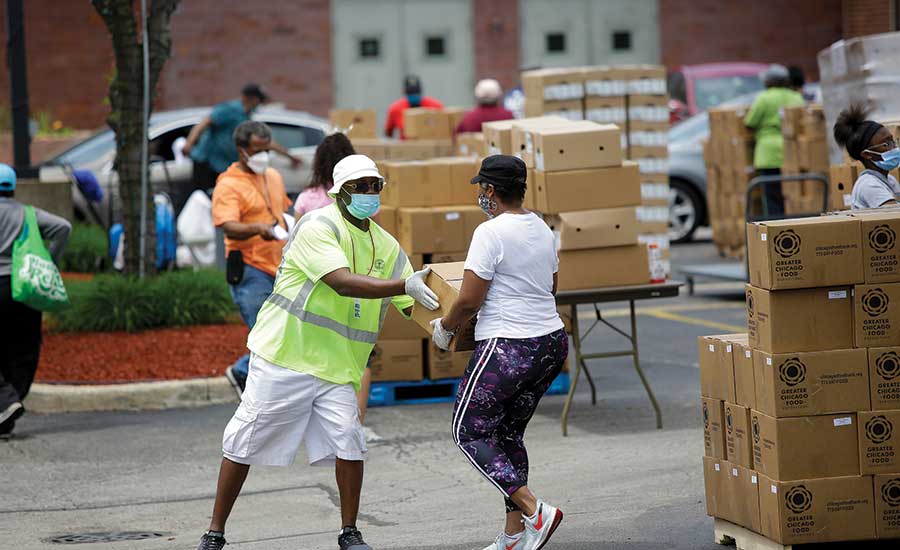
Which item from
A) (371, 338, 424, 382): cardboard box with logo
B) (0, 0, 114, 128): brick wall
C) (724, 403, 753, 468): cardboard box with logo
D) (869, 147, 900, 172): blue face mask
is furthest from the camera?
(0, 0, 114, 128): brick wall

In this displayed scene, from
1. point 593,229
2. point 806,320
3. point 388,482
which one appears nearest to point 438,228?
point 593,229

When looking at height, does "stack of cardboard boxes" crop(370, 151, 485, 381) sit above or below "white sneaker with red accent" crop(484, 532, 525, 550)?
above

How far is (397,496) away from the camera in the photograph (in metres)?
7.91

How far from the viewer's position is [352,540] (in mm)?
6488

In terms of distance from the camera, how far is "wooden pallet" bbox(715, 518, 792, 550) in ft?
20.2

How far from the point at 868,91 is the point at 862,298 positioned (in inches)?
232

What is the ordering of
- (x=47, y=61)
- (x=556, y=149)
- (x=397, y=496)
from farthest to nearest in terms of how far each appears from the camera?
(x=47, y=61) → (x=556, y=149) → (x=397, y=496)

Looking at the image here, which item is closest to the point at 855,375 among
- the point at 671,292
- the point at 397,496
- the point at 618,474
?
the point at 618,474

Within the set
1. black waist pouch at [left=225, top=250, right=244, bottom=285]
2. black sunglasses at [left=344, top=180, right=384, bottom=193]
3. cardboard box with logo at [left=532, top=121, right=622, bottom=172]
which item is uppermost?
cardboard box with logo at [left=532, top=121, right=622, bottom=172]

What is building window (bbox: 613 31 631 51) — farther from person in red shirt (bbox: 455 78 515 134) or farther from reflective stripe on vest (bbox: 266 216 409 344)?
reflective stripe on vest (bbox: 266 216 409 344)

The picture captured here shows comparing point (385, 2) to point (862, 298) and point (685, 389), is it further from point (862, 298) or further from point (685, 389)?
point (862, 298)

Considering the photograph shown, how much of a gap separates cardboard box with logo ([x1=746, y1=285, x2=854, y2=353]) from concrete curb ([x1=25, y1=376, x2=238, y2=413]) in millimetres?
5232

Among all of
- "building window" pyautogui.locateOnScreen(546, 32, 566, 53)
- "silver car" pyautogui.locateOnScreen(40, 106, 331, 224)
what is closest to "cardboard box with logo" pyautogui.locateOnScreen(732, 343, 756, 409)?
"silver car" pyautogui.locateOnScreen(40, 106, 331, 224)

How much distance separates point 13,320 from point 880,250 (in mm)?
5604
